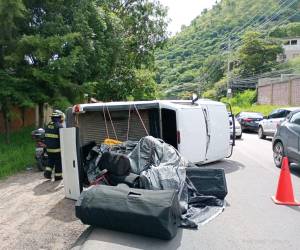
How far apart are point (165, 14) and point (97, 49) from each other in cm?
1129

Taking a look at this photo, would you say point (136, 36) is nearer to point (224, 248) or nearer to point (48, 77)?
point (48, 77)

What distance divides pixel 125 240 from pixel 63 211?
189 centimetres

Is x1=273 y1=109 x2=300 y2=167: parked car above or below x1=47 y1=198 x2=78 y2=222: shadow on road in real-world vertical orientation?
above

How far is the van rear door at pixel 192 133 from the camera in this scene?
8633 millimetres

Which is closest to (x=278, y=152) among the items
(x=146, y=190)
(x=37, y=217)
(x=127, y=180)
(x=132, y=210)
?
(x=127, y=180)

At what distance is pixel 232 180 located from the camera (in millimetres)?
8711

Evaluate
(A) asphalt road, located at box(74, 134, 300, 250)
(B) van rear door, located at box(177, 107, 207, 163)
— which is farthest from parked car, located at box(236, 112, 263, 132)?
(A) asphalt road, located at box(74, 134, 300, 250)

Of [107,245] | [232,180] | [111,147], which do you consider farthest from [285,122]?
[107,245]

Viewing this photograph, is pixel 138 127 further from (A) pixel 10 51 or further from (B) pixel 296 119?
(A) pixel 10 51

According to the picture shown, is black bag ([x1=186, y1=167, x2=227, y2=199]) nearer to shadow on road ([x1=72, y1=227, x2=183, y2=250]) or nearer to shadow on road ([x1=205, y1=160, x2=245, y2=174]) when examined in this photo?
shadow on road ([x1=72, y1=227, x2=183, y2=250])

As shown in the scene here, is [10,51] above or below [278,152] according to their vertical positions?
above

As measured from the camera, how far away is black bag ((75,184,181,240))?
4750 millimetres

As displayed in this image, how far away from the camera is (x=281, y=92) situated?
38.4 meters

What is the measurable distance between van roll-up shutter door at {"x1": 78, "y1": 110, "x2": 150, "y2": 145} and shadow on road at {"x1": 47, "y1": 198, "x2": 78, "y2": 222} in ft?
5.83
